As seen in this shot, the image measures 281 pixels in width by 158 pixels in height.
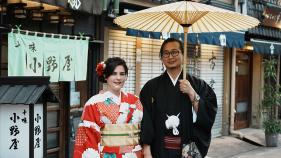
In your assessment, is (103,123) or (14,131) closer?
(103,123)

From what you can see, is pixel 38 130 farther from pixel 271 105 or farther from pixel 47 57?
pixel 271 105

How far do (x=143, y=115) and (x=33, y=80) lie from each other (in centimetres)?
143

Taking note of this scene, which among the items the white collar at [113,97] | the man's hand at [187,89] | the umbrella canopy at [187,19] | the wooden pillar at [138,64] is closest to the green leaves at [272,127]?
the wooden pillar at [138,64]

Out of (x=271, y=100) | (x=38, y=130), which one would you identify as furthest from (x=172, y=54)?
(x=271, y=100)

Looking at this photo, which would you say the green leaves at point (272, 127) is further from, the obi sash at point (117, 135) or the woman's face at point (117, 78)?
the woman's face at point (117, 78)

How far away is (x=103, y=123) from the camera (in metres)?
4.67

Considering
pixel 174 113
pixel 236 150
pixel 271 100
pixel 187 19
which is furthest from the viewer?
pixel 271 100

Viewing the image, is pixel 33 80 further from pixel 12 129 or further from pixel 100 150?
pixel 100 150

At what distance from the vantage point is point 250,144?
13.7 metres

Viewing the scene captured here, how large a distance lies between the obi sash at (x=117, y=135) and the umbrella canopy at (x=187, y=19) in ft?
3.00

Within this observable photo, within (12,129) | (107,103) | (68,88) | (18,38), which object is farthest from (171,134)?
(68,88)

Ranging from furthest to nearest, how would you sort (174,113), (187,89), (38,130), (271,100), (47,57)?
(271,100)
(47,57)
(38,130)
(174,113)
(187,89)

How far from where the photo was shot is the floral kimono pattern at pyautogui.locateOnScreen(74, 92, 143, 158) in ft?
15.2

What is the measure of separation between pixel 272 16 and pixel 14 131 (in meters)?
12.4
